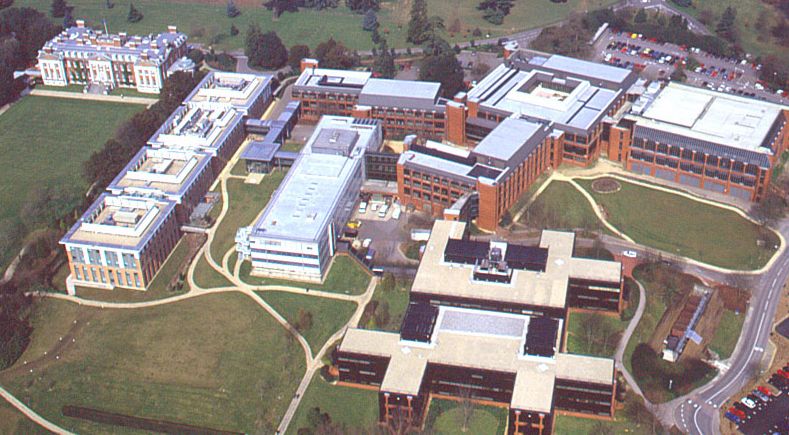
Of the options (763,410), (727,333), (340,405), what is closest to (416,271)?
(340,405)

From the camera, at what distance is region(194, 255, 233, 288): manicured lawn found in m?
155

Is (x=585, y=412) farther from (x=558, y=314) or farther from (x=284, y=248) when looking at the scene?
(x=284, y=248)

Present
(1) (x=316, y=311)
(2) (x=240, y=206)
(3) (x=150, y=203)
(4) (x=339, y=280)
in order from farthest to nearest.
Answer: (2) (x=240, y=206)
(3) (x=150, y=203)
(4) (x=339, y=280)
(1) (x=316, y=311)

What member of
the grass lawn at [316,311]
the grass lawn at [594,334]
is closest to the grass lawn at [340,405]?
the grass lawn at [316,311]

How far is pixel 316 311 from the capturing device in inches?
5837

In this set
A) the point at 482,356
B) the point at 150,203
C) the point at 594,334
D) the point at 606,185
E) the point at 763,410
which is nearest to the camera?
the point at 763,410

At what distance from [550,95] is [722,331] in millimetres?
72797

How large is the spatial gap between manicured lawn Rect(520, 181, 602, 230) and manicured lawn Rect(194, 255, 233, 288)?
55634mm

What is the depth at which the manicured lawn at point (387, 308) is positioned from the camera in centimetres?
14400

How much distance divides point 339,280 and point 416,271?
1319cm

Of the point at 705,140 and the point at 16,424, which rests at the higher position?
the point at 705,140

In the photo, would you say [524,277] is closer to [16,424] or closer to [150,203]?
[150,203]

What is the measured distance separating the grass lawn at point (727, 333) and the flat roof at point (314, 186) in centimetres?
6570

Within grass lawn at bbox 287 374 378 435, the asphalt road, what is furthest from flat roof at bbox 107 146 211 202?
the asphalt road
